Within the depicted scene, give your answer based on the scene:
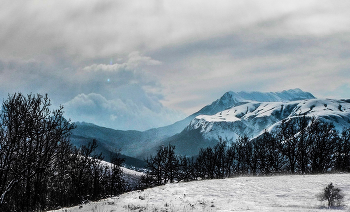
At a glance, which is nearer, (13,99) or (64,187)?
(13,99)

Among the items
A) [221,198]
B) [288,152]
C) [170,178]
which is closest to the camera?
[221,198]

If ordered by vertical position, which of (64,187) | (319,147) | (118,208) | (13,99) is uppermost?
(13,99)

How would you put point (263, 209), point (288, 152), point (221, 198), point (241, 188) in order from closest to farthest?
1. point (263, 209)
2. point (221, 198)
3. point (241, 188)
4. point (288, 152)

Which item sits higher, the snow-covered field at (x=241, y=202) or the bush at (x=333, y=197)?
the bush at (x=333, y=197)

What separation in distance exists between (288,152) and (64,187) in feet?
183

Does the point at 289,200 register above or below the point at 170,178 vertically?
above

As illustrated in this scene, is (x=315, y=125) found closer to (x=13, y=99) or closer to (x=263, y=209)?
(x=263, y=209)

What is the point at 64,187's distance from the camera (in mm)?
61062

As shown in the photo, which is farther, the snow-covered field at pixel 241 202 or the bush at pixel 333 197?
the snow-covered field at pixel 241 202

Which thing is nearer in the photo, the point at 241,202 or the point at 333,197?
the point at 333,197

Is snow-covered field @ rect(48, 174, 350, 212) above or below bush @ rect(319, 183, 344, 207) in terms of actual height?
below

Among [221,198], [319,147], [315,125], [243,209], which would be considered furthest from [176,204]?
[315,125]

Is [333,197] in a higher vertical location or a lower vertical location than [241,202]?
higher

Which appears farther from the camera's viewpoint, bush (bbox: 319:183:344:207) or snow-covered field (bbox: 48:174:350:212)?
snow-covered field (bbox: 48:174:350:212)
